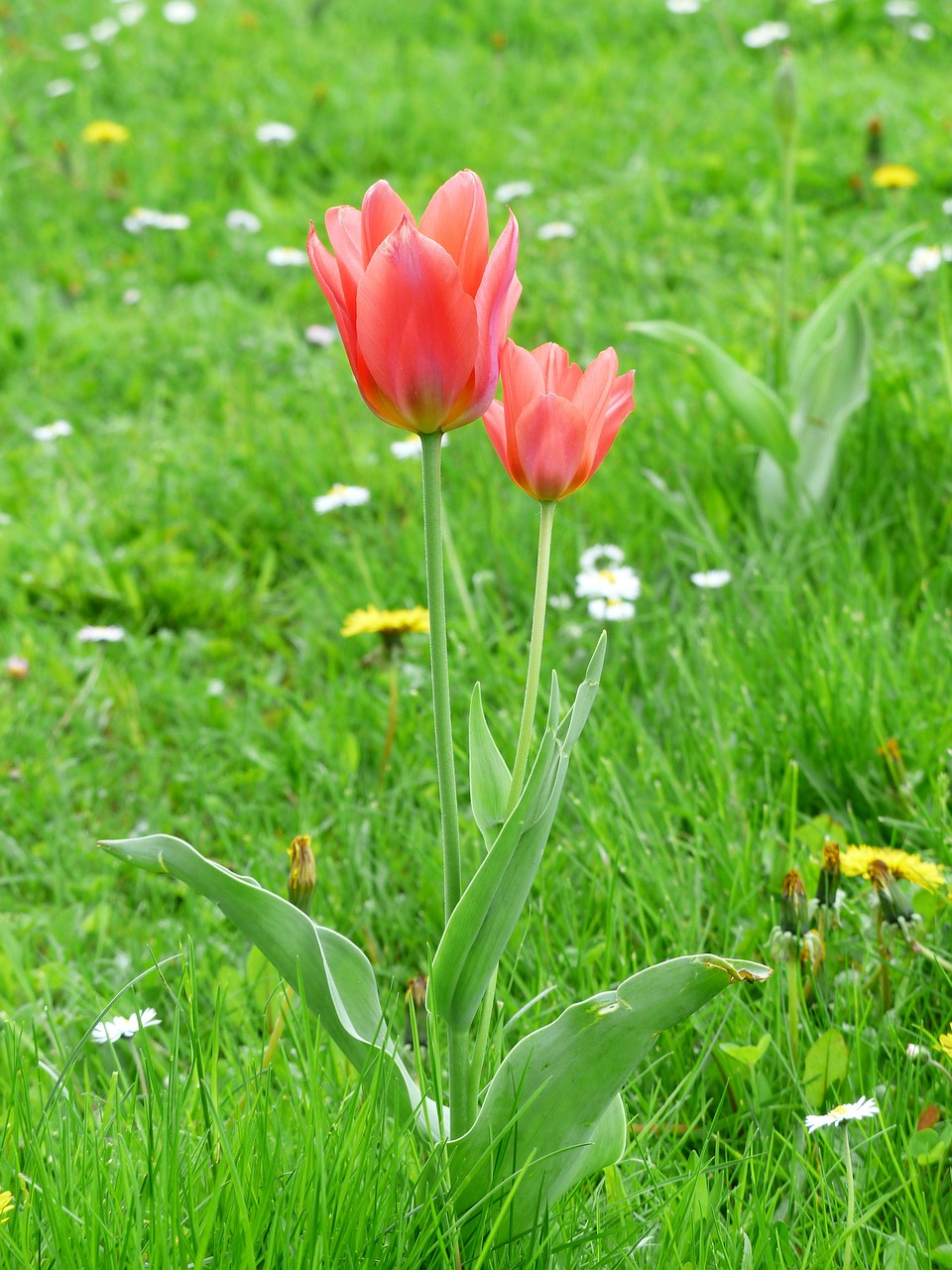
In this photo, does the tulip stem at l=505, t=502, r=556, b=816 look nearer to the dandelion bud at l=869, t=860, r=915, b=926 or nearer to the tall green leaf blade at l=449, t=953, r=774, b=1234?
the tall green leaf blade at l=449, t=953, r=774, b=1234

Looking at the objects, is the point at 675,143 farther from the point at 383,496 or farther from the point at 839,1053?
the point at 839,1053

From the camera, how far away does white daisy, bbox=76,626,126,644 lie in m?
2.12

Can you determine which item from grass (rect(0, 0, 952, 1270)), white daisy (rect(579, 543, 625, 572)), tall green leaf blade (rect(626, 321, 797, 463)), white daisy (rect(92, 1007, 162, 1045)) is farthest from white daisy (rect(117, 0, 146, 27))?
white daisy (rect(92, 1007, 162, 1045))

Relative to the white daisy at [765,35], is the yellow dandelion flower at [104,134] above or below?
below

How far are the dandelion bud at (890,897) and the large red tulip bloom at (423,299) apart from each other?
0.62 meters

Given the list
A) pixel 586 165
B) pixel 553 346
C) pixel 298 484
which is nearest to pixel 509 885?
pixel 553 346

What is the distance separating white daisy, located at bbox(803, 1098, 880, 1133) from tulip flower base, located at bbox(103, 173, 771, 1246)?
0.17 meters

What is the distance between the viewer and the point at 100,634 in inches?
83.7

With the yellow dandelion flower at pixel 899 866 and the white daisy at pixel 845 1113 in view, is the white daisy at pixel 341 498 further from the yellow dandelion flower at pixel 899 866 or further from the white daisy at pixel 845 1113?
the white daisy at pixel 845 1113

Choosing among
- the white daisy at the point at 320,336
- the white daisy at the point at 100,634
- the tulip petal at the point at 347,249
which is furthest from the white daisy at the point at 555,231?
the tulip petal at the point at 347,249

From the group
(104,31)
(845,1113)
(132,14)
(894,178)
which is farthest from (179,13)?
(845,1113)

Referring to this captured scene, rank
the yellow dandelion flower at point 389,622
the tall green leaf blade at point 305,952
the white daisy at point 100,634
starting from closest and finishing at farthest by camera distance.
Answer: the tall green leaf blade at point 305,952 → the yellow dandelion flower at point 389,622 → the white daisy at point 100,634

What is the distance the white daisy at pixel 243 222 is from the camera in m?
3.55

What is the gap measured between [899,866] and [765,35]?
4049 millimetres
